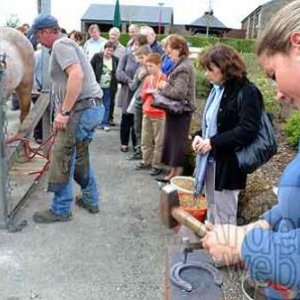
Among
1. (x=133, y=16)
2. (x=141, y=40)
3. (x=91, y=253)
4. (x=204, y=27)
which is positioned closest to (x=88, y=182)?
(x=91, y=253)

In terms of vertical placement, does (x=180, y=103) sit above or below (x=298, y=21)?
below

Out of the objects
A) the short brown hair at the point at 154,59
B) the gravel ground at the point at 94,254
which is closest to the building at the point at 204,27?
the short brown hair at the point at 154,59

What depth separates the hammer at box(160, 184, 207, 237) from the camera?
1444mm

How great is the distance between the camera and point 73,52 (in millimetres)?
3951

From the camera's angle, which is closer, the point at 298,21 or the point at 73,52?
the point at 298,21

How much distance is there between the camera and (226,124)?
3.32m

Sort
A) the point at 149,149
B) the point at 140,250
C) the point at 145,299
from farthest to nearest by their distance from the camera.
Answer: the point at 149,149 < the point at 140,250 < the point at 145,299

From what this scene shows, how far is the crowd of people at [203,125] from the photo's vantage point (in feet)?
3.99

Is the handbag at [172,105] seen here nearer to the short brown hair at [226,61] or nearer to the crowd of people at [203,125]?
the crowd of people at [203,125]

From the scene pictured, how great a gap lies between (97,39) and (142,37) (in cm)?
273

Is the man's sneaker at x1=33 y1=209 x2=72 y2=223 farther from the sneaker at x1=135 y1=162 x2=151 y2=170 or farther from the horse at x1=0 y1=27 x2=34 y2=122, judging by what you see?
the horse at x1=0 y1=27 x2=34 y2=122

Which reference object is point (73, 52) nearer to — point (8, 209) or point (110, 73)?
point (8, 209)

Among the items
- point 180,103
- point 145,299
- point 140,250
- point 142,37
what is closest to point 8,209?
point 140,250

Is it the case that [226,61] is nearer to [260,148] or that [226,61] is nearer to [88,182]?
[260,148]
